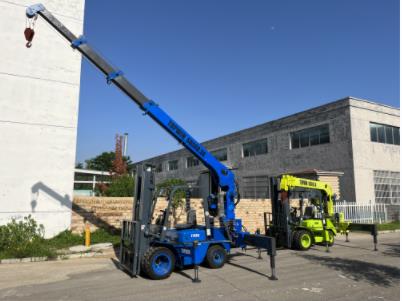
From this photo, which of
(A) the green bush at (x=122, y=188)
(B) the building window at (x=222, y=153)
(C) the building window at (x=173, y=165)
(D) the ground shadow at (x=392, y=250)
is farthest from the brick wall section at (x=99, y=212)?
(C) the building window at (x=173, y=165)

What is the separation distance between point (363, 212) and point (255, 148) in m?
11.3

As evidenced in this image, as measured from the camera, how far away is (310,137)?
25.0m

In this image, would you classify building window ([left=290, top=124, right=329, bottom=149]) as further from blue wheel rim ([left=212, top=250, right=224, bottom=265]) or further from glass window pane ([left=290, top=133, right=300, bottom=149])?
blue wheel rim ([left=212, top=250, right=224, bottom=265])

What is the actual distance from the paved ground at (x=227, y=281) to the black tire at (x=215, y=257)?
0.86ft

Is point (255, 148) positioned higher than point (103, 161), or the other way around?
point (103, 161)

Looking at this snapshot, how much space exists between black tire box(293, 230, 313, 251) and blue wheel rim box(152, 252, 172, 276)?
603 cm

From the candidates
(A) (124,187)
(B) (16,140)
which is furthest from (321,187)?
(A) (124,187)

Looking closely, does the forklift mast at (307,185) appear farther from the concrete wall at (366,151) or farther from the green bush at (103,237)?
the concrete wall at (366,151)

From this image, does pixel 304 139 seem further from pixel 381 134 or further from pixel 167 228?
pixel 167 228

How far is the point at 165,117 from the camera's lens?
34.8 feet

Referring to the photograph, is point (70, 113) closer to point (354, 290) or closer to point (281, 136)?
point (354, 290)

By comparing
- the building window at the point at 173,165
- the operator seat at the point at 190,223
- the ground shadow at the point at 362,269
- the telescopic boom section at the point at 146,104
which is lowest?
the ground shadow at the point at 362,269

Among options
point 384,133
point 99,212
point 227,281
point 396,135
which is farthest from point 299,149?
point 227,281

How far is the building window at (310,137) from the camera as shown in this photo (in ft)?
78.4
